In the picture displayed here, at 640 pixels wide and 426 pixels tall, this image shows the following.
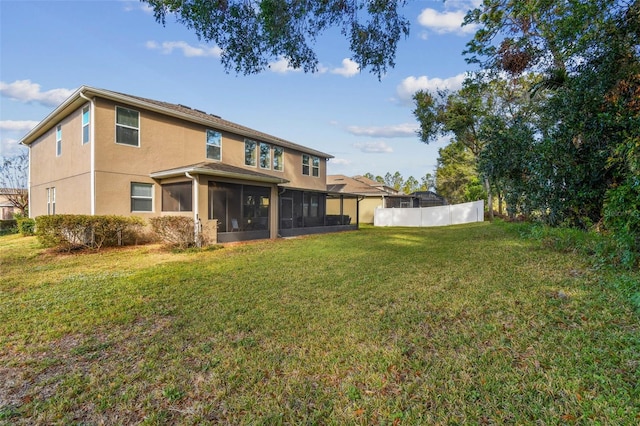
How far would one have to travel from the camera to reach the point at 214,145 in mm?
14008

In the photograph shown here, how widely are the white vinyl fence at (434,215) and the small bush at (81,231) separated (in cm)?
1811

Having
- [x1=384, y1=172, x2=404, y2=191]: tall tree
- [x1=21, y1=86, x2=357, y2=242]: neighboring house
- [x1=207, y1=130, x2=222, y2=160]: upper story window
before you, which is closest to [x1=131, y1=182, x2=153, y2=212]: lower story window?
[x1=21, y1=86, x2=357, y2=242]: neighboring house

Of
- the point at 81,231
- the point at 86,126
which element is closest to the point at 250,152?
the point at 86,126

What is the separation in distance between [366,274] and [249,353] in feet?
11.8

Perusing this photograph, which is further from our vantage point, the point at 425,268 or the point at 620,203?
the point at 425,268

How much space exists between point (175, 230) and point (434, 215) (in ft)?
61.4

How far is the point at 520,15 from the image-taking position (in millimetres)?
6848

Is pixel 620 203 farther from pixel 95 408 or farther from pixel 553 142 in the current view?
pixel 95 408

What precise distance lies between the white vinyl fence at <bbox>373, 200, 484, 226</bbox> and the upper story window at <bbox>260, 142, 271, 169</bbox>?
11.2 metres

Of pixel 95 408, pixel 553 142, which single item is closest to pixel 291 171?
pixel 553 142

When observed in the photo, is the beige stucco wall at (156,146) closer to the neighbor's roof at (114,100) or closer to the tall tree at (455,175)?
the neighbor's roof at (114,100)

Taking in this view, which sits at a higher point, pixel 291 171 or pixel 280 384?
pixel 291 171

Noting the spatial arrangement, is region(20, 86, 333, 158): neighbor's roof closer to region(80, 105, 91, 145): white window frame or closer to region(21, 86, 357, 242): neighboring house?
region(21, 86, 357, 242): neighboring house

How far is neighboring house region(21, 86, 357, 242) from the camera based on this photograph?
10617 mm
